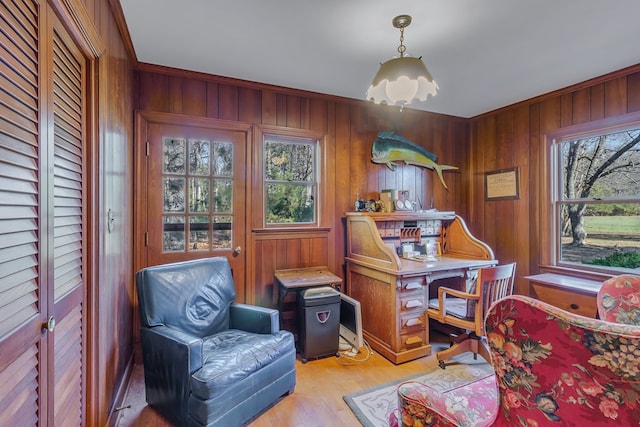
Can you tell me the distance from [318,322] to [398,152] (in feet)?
6.64

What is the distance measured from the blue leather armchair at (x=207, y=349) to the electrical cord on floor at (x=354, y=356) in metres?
0.61

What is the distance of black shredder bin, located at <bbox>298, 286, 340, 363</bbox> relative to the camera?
2.47 metres

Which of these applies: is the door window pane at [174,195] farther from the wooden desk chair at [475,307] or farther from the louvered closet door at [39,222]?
the wooden desk chair at [475,307]

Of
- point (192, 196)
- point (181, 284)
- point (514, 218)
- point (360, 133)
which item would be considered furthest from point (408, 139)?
point (181, 284)

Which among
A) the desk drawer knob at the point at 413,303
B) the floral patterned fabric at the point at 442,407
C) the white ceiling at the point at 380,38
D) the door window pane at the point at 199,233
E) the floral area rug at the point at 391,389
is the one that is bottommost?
the floral area rug at the point at 391,389

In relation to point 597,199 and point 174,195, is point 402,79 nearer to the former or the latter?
point 174,195

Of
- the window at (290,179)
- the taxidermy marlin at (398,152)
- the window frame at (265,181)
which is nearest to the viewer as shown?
the window frame at (265,181)

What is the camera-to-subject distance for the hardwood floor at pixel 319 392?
1814 mm

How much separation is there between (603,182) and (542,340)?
3.00 m

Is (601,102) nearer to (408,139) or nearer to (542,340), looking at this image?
(408,139)

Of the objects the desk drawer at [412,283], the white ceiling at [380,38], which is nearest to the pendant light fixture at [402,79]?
the white ceiling at [380,38]

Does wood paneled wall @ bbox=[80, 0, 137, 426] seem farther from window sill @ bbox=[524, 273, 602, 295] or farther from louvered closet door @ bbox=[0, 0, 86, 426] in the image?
window sill @ bbox=[524, 273, 602, 295]

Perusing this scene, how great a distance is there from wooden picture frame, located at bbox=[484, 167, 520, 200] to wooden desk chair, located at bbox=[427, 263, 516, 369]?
4.54 feet

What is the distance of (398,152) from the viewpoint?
11.1ft
